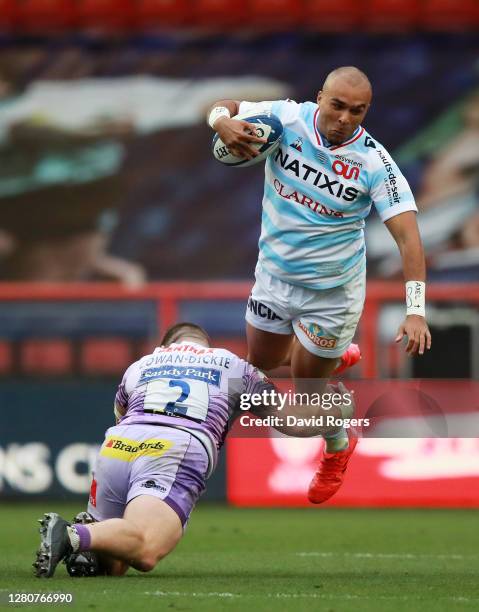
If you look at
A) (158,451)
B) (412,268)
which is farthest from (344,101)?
(158,451)

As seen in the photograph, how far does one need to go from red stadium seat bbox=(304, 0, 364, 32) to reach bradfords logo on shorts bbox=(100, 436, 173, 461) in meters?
10.6

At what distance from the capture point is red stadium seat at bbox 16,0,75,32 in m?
Result: 17.2

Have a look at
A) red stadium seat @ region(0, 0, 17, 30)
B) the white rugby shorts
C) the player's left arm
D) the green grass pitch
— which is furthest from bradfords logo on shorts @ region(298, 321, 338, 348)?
red stadium seat @ region(0, 0, 17, 30)

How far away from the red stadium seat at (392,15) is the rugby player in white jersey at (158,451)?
10070 mm

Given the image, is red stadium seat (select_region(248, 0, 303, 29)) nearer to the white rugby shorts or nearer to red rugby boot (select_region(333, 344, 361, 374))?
red rugby boot (select_region(333, 344, 361, 374))

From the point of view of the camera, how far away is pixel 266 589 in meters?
6.94

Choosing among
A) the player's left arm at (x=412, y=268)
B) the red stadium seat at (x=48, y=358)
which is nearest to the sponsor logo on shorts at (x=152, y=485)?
the player's left arm at (x=412, y=268)

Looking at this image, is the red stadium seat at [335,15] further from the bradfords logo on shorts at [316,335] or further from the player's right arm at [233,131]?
the player's right arm at [233,131]

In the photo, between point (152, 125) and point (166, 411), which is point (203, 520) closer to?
point (166, 411)

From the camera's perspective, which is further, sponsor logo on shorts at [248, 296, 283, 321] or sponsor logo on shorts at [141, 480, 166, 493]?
sponsor logo on shorts at [248, 296, 283, 321]

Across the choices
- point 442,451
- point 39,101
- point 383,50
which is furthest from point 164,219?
point 442,451

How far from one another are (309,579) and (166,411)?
3.64ft

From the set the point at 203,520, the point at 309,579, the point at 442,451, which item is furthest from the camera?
the point at 442,451

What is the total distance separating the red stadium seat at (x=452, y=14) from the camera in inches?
663
